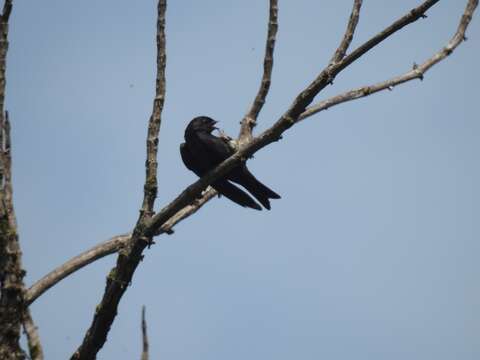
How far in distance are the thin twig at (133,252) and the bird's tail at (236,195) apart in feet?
7.86

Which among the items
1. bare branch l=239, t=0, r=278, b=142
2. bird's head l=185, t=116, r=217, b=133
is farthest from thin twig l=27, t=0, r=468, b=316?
bird's head l=185, t=116, r=217, b=133

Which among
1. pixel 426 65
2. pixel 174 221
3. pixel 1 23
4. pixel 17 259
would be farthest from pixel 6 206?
pixel 426 65

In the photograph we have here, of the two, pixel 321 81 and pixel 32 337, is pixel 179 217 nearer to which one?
pixel 321 81

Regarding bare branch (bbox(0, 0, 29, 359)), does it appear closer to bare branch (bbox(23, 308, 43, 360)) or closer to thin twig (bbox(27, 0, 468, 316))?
bare branch (bbox(23, 308, 43, 360))

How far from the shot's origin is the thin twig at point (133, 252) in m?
5.25

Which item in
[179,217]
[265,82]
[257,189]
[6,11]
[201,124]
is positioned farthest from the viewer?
[201,124]

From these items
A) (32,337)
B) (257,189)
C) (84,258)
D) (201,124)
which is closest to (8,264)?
(32,337)

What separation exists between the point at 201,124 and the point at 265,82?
7.87 feet

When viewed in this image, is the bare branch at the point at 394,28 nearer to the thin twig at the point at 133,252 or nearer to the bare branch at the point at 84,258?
the thin twig at the point at 133,252

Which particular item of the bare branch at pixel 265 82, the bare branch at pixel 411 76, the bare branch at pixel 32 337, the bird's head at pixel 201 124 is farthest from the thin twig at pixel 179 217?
the bare branch at pixel 32 337

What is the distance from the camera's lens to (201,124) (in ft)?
29.5

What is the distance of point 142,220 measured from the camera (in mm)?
5520

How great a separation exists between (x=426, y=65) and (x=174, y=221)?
2888 millimetres

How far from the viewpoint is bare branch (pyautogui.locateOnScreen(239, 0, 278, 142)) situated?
6.49 metres
